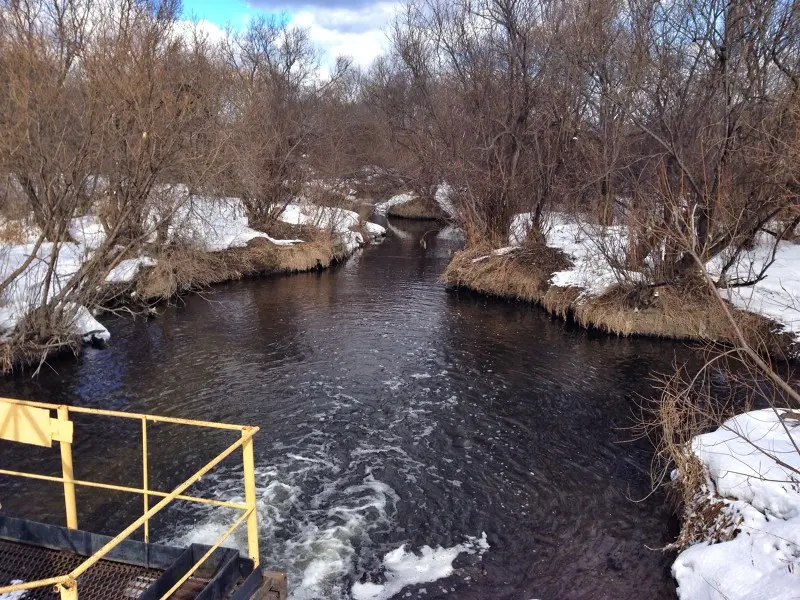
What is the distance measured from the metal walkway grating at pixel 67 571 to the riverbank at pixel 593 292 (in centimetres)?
1146

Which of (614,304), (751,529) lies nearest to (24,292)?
(751,529)

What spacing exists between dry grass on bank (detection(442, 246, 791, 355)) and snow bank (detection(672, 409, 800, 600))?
568 centimetres

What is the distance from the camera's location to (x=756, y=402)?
36.0 ft

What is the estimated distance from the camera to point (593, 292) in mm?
17141

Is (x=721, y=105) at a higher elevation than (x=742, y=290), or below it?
higher

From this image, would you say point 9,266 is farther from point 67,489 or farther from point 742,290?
point 742,290

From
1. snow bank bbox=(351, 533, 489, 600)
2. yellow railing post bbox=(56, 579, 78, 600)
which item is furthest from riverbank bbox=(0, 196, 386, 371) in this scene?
yellow railing post bbox=(56, 579, 78, 600)

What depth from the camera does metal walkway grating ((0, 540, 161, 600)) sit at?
4.49m

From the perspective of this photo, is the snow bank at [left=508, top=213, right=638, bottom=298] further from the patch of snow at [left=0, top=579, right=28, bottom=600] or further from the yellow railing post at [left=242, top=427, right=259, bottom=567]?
the patch of snow at [left=0, top=579, right=28, bottom=600]

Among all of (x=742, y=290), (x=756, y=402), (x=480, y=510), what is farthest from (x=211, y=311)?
(x=742, y=290)

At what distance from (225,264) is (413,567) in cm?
1654

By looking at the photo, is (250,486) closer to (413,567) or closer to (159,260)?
(413,567)

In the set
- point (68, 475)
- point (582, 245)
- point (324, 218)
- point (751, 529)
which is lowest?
point (751, 529)

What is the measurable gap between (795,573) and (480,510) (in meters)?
3.42
